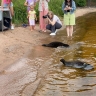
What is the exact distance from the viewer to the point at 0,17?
39.0ft

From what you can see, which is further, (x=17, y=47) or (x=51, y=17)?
(x=51, y=17)

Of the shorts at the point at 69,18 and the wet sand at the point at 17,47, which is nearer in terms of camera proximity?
the wet sand at the point at 17,47

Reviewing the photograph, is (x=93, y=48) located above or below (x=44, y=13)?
below

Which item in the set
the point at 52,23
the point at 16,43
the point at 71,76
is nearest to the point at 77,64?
the point at 71,76

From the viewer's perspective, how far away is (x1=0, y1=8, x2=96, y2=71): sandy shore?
883cm

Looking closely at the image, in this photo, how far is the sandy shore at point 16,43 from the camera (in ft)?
29.0

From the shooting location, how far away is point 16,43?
1065cm

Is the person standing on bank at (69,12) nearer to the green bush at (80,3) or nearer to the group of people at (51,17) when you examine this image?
the group of people at (51,17)

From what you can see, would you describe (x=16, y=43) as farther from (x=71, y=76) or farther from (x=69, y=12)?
(x=71, y=76)

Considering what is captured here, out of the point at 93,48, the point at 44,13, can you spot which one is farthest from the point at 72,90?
the point at 44,13

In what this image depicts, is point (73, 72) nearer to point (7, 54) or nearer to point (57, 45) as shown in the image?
point (7, 54)

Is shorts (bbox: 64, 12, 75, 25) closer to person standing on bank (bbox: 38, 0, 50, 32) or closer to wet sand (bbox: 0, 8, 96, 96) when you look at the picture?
wet sand (bbox: 0, 8, 96, 96)

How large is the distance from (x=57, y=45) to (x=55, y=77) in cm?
336

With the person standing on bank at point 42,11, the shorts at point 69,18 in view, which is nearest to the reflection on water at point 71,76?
the shorts at point 69,18
